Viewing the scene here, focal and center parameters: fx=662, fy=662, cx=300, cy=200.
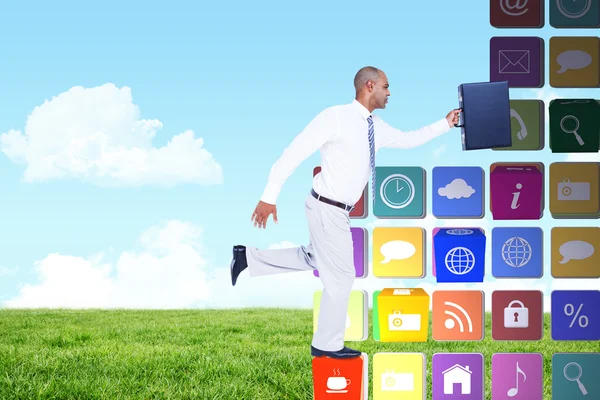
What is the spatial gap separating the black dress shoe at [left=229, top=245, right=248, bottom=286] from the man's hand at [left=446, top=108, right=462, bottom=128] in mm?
1875

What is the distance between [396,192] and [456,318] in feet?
3.66

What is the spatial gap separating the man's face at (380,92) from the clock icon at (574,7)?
193cm

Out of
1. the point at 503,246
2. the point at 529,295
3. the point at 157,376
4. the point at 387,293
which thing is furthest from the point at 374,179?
the point at 157,376

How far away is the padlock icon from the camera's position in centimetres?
536

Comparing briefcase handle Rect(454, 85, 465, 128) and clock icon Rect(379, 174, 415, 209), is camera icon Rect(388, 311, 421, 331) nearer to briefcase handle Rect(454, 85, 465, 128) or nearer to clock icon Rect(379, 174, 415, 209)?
clock icon Rect(379, 174, 415, 209)

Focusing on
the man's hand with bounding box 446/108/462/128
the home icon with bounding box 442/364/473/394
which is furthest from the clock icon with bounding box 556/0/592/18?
the home icon with bounding box 442/364/473/394

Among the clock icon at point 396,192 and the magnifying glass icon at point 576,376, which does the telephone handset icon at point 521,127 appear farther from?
the magnifying glass icon at point 576,376

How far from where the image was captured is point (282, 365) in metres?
5.58

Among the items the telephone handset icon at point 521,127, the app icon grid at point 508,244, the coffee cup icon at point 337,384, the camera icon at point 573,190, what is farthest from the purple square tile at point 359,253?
the camera icon at point 573,190

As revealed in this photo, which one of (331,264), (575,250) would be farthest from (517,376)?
(331,264)

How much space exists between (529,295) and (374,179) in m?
1.69

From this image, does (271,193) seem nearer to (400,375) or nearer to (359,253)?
(359,253)

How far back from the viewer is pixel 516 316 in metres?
5.38

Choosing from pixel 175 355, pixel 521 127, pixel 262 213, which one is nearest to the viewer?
pixel 262 213
